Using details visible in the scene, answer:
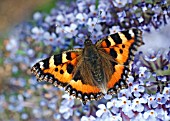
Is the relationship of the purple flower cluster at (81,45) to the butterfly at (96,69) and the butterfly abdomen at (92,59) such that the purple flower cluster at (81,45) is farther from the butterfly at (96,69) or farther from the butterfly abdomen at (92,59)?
the butterfly abdomen at (92,59)

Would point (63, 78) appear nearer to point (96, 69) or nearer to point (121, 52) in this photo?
point (96, 69)

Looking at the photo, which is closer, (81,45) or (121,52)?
(121,52)

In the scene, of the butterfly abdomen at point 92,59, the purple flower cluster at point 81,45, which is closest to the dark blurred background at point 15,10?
the purple flower cluster at point 81,45

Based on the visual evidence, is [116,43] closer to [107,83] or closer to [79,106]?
[107,83]

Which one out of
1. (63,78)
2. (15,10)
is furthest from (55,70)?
(15,10)

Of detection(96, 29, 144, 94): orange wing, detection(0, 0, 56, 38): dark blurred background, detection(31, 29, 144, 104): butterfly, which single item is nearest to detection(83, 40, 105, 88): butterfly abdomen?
detection(31, 29, 144, 104): butterfly

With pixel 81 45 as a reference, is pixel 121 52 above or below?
below

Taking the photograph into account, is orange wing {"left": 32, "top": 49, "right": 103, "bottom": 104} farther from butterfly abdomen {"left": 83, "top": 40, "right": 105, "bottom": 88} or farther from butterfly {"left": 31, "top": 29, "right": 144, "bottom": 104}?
butterfly abdomen {"left": 83, "top": 40, "right": 105, "bottom": 88}
